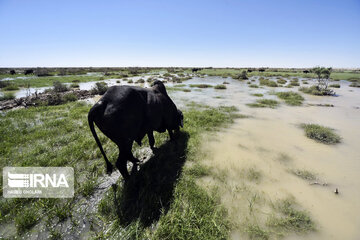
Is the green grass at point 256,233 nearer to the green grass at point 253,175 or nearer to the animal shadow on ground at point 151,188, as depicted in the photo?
the green grass at point 253,175

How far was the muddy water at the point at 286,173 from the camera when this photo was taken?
9.42ft

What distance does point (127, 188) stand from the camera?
11.5 feet

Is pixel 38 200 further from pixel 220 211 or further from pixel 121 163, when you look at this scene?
pixel 220 211

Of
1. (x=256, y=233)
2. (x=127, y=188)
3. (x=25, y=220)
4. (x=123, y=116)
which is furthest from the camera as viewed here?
(x=127, y=188)

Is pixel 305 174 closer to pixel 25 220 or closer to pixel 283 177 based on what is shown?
pixel 283 177

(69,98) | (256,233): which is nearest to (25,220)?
(256,233)

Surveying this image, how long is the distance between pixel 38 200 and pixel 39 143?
335 centimetres


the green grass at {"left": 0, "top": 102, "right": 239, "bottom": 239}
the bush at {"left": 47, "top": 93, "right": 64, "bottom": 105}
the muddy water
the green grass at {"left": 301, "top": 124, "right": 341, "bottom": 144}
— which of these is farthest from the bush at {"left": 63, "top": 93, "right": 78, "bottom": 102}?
the green grass at {"left": 301, "top": 124, "right": 341, "bottom": 144}

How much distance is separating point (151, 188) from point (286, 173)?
3775mm

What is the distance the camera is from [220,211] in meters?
2.89

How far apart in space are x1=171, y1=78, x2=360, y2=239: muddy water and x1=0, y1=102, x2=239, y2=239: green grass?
0.54m

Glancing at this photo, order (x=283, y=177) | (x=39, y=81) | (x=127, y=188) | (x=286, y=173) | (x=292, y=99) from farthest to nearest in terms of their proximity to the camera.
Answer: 1. (x=39, y=81)
2. (x=292, y=99)
3. (x=286, y=173)
4. (x=283, y=177)
5. (x=127, y=188)

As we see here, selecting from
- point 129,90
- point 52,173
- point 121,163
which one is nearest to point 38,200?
point 52,173

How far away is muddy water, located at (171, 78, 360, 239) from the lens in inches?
113
